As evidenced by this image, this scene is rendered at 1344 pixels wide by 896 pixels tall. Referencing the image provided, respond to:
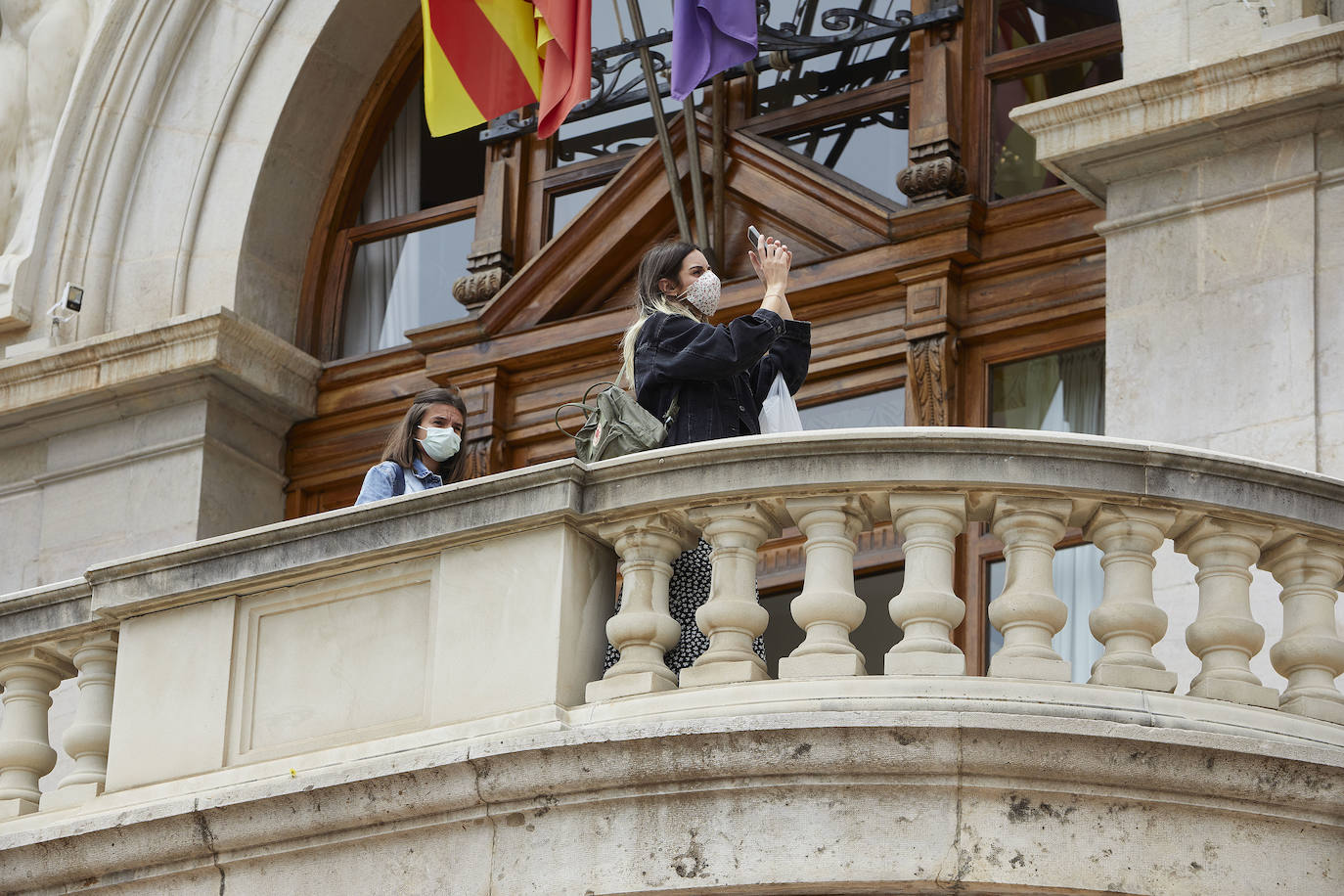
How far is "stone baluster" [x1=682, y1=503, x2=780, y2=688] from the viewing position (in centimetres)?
776

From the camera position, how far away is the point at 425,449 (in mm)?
9281

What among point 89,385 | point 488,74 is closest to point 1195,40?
point 488,74

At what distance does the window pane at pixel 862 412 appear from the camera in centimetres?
1195

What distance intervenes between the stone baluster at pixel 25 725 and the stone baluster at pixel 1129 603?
3840 mm

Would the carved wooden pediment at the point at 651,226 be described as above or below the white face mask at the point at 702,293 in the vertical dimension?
above

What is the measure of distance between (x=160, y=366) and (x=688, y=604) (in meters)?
5.76

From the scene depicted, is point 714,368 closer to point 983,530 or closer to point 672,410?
point 672,410

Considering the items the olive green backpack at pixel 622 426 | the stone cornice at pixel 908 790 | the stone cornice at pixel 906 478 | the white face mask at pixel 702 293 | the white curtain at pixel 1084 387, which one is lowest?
the stone cornice at pixel 908 790

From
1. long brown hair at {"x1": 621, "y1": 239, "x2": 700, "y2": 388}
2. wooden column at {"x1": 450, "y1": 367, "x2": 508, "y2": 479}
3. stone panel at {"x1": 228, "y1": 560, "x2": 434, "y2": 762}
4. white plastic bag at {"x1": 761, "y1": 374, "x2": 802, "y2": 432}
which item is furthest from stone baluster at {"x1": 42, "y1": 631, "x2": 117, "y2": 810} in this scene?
wooden column at {"x1": 450, "y1": 367, "x2": 508, "y2": 479}

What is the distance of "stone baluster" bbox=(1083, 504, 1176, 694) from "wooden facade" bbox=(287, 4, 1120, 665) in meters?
3.03

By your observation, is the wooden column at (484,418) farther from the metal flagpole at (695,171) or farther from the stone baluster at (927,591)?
the stone baluster at (927,591)

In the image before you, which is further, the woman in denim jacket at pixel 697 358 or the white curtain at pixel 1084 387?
the white curtain at pixel 1084 387

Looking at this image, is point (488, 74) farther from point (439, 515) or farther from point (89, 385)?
point (439, 515)

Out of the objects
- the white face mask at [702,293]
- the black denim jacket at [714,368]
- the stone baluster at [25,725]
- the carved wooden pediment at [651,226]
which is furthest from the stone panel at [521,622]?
the carved wooden pediment at [651,226]
